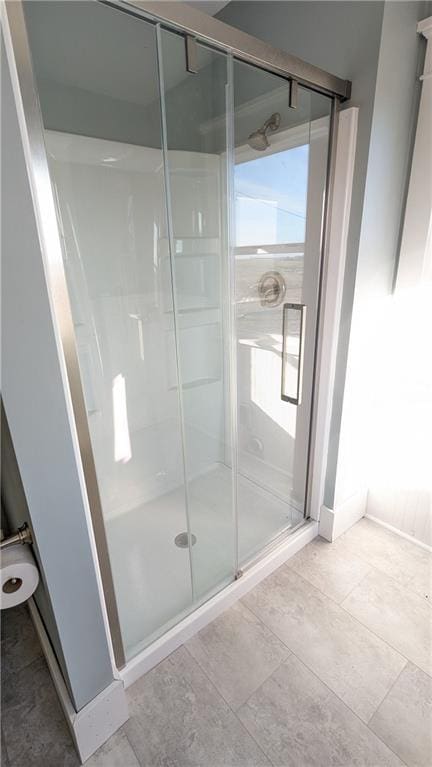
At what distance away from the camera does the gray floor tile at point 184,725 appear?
3.78ft

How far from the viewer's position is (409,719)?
4.10ft

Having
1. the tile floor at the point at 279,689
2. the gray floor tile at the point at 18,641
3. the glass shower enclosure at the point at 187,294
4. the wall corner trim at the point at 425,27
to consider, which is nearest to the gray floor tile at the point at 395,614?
the tile floor at the point at 279,689

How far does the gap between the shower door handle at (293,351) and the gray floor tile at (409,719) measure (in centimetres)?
114

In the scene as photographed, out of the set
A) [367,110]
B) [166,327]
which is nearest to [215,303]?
[166,327]

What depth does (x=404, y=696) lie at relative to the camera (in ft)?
4.32

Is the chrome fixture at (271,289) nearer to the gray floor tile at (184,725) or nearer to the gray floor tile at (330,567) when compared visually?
the gray floor tile at (330,567)

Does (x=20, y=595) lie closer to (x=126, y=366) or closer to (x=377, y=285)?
(x=126, y=366)

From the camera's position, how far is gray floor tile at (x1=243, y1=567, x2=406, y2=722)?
134 cm

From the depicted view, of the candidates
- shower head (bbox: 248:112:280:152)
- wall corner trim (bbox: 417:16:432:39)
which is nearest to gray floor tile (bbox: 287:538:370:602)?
shower head (bbox: 248:112:280:152)

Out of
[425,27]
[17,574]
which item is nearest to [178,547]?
[17,574]

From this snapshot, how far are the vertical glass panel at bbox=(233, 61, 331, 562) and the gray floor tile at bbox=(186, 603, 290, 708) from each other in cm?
29

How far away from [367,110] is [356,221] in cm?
38

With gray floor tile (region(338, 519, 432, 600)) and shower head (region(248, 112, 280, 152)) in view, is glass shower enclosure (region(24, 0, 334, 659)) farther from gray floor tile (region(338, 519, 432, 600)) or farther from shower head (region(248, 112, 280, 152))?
gray floor tile (region(338, 519, 432, 600))

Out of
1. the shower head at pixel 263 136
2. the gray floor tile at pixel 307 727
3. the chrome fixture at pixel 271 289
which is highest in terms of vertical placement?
the shower head at pixel 263 136
